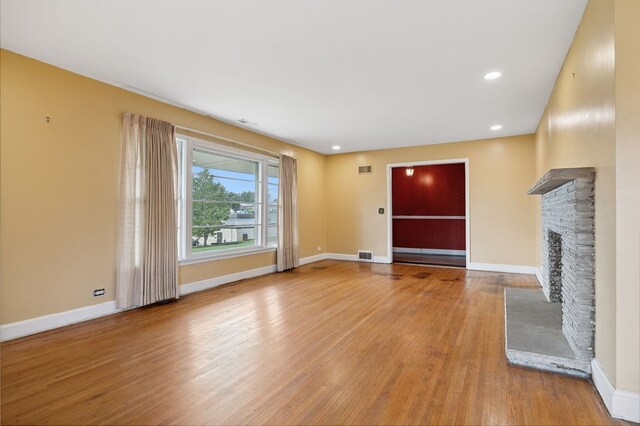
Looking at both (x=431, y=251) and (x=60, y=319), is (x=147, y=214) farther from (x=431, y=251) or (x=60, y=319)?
(x=431, y=251)

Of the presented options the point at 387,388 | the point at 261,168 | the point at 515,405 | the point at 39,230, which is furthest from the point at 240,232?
the point at 515,405

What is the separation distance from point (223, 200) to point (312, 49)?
3.13m

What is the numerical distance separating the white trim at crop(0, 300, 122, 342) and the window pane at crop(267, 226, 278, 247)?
3.05m

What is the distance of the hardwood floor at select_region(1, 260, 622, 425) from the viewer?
1.88 meters

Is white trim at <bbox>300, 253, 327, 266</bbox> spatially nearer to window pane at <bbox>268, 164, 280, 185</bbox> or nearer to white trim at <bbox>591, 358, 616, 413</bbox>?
window pane at <bbox>268, 164, 280, 185</bbox>

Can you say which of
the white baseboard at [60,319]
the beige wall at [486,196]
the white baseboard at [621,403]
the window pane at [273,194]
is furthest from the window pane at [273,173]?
the white baseboard at [621,403]

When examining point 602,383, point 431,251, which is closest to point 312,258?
point 431,251

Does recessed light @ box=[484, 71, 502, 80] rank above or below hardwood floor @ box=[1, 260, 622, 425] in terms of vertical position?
above

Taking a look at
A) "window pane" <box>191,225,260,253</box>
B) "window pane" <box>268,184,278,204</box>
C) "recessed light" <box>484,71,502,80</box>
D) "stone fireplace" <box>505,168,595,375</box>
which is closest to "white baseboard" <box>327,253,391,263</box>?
"window pane" <box>268,184,278,204</box>

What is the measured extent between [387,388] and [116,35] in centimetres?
354

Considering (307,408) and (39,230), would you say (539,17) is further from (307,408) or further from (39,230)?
(39,230)

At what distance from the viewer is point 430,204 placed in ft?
29.3

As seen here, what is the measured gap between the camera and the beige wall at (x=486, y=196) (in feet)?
20.2

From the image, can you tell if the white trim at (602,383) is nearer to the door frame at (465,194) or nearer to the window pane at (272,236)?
the door frame at (465,194)
